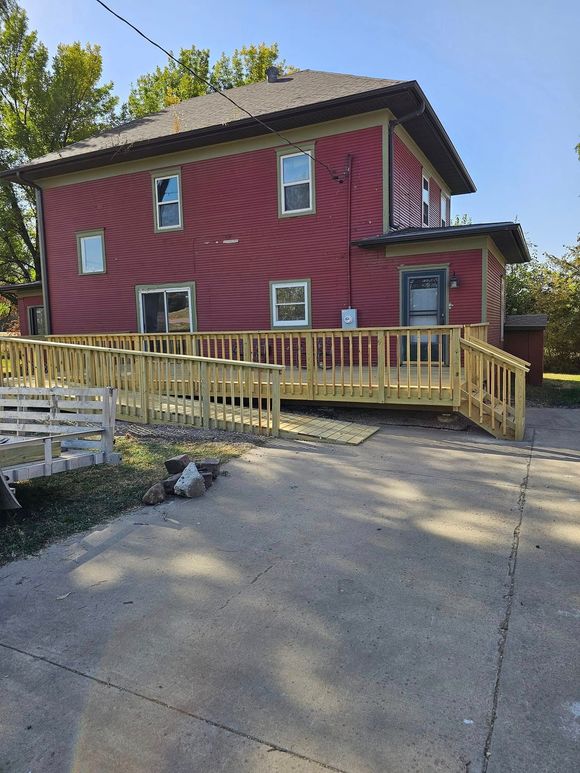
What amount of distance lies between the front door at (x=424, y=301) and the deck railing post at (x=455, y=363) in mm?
3037

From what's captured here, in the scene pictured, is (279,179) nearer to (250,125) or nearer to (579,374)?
(250,125)

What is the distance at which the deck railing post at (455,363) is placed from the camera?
25.0 feet

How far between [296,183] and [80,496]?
31.6 ft

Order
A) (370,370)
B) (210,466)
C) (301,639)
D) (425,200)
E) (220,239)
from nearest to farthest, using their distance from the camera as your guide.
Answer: (301,639), (210,466), (370,370), (220,239), (425,200)

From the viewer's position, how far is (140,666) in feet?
7.97

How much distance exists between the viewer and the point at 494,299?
41.0ft

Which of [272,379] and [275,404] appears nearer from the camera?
[275,404]

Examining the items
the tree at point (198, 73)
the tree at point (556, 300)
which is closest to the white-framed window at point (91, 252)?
the tree at point (556, 300)

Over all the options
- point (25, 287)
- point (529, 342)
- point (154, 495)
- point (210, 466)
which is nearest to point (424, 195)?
point (529, 342)

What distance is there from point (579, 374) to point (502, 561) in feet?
65.7

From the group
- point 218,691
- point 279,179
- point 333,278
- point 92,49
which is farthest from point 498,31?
point 92,49

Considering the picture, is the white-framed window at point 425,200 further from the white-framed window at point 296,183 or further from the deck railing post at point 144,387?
the deck railing post at point 144,387

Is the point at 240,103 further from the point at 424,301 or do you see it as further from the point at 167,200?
the point at 424,301

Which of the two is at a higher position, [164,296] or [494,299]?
[164,296]
